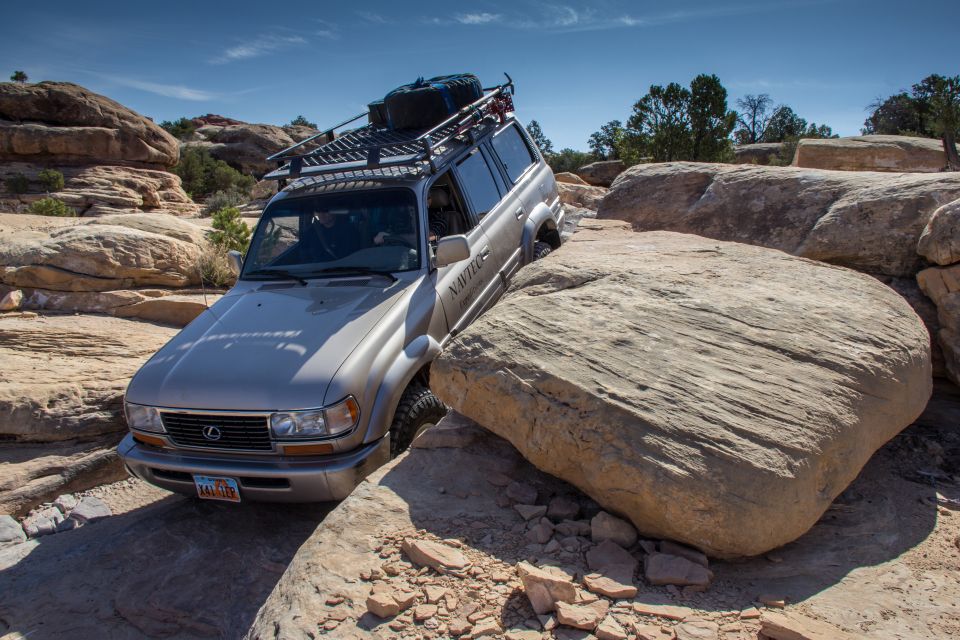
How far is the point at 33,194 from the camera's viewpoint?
68.9ft

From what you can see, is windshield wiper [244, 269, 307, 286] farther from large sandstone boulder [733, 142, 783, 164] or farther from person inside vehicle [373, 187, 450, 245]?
large sandstone boulder [733, 142, 783, 164]

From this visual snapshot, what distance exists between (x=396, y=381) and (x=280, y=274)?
1.48 m

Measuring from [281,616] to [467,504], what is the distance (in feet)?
3.05

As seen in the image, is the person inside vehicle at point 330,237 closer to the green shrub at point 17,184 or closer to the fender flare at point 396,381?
the fender flare at point 396,381

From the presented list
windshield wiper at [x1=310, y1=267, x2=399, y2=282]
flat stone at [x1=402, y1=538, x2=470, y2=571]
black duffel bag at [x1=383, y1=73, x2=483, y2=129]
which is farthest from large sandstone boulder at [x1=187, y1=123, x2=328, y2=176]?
flat stone at [x1=402, y1=538, x2=470, y2=571]

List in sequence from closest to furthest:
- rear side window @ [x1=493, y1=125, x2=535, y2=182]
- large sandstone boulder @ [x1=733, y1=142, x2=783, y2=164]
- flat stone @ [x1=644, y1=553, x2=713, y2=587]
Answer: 1. flat stone @ [x1=644, y1=553, x2=713, y2=587]
2. rear side window @ [x1=493, y1=125, x2=535, y2=182]
3. large sandstone boulder @ [x1=733, y1=142, x2=783, y2=164]

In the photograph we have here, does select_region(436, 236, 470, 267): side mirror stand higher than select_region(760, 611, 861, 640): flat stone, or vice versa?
select_region(436, 236, 470, 267): side mirror

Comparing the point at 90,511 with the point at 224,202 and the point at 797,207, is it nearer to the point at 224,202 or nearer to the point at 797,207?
the point at 797,207

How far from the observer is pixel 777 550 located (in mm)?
2600

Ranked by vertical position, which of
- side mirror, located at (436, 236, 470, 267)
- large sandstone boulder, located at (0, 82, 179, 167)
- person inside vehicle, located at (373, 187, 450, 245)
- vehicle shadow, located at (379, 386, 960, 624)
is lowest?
vehicle shadow, located at (379, 386, 960, 624)

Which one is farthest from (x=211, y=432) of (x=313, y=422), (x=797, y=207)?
(x=797, y=207)

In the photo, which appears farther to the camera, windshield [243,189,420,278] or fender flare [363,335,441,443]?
windshield [243,189,420,278]

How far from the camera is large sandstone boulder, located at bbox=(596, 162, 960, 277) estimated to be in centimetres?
437

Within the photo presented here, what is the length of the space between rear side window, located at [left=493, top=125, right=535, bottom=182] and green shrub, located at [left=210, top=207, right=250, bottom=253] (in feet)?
15.6
